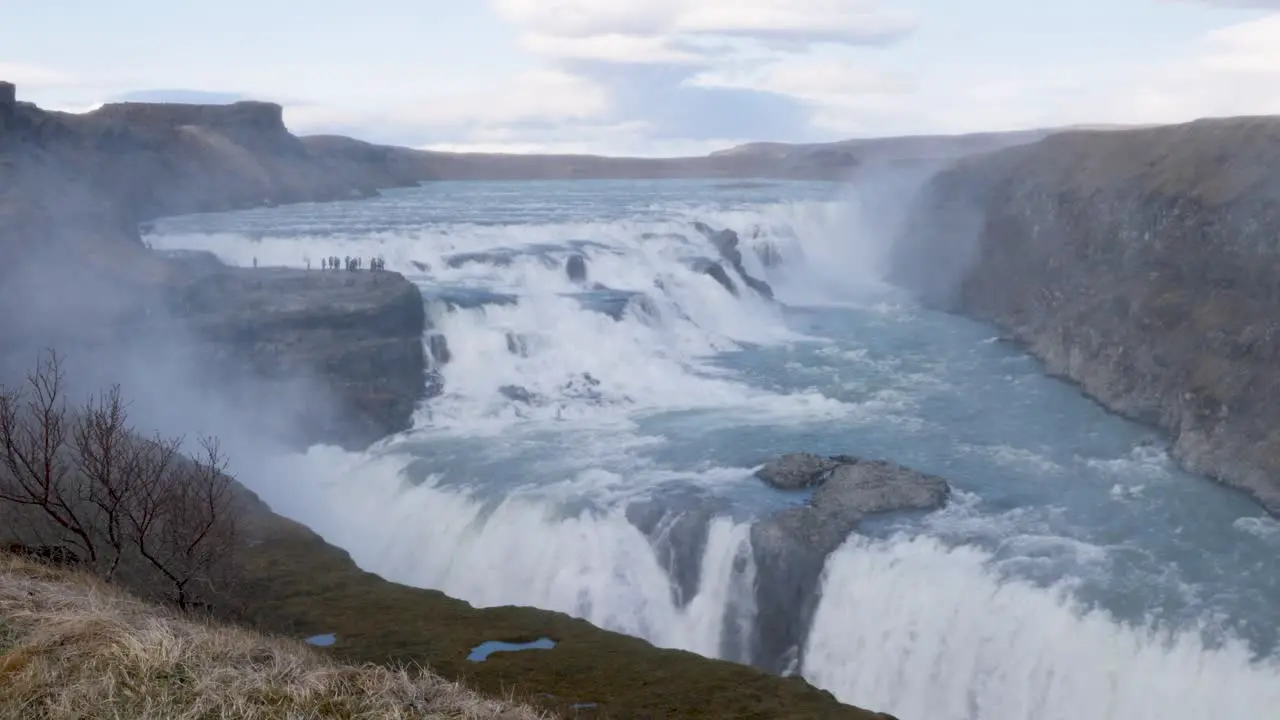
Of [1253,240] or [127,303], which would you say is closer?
[1253,240]

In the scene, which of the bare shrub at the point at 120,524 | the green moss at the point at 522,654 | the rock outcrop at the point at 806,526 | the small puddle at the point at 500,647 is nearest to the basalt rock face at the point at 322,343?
the green moss at the point at 522,654

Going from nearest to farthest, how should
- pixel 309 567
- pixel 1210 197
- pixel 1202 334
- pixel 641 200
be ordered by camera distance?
pixel 309 567
pixel 1202 334
pixel 1210 197
pixel 641 200

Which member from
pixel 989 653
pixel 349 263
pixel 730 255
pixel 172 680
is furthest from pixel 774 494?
pixel 730 255

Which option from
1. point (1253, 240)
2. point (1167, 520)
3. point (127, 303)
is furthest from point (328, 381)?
point (1253, 240)

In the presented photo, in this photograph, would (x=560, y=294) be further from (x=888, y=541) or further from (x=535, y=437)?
(x=888, y=541)

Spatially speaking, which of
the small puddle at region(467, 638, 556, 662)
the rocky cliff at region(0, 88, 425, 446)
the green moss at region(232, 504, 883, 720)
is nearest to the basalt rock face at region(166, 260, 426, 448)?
the rocky cliff at region(0, 88, 425, 446)

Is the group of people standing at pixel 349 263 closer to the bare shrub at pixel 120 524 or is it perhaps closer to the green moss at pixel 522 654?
the green moss at pixel 522 654

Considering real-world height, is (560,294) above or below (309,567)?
above

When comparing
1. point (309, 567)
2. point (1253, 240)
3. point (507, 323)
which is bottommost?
point (309, 567)
